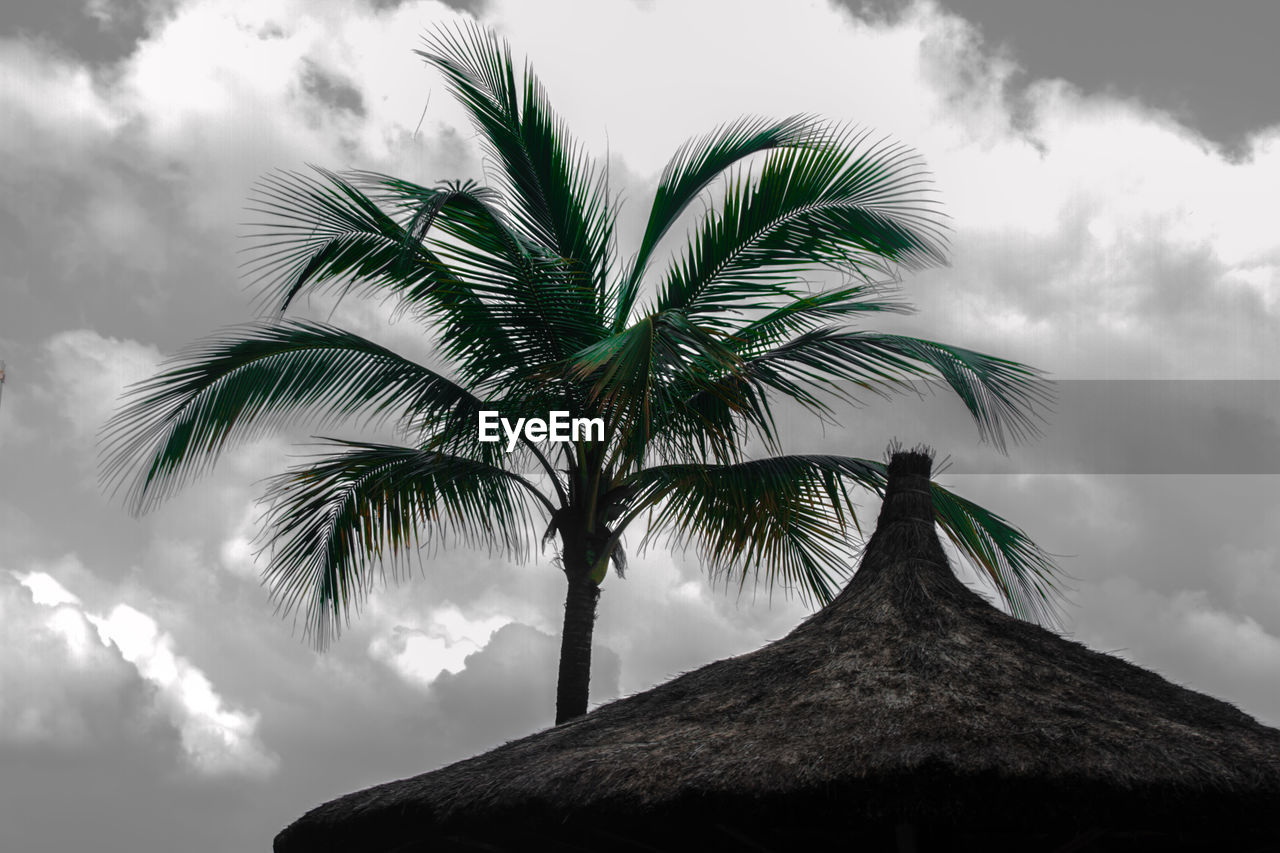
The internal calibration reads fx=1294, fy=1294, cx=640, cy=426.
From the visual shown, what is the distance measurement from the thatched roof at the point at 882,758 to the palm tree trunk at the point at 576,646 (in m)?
2.14

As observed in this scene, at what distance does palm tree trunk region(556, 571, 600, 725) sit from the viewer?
957 centimetres

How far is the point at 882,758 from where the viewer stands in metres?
5.49

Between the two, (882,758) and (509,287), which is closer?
(882,758)

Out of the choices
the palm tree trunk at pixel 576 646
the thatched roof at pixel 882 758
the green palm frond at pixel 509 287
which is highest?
the green palm frond at pixel 509 287

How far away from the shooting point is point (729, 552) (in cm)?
977

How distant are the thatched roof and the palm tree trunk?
84.2 inches

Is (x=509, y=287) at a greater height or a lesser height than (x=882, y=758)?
greater

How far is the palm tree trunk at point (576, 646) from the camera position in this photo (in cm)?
957

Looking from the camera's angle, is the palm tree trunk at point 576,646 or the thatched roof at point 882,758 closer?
the thatched roof at point 882,758

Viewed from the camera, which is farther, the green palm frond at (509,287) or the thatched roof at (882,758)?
the green palm frond at (509,287)

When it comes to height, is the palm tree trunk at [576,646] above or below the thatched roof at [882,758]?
above

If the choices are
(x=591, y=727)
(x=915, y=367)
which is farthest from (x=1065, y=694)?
(x=915, y=367)

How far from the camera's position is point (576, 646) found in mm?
9672

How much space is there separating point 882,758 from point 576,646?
4448 millimetres
